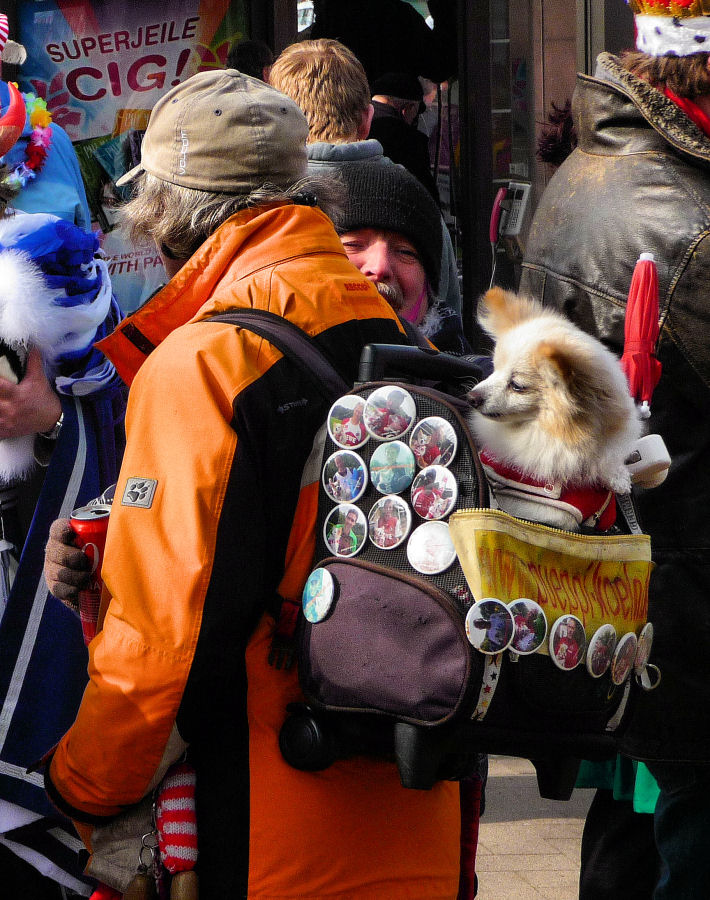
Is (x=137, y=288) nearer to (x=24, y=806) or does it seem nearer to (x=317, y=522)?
(x=24, y=806)

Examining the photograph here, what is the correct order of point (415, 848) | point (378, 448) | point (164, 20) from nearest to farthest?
point (378, 448) → point (415, 848) → point (164, 20)

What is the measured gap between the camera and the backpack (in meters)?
1.51

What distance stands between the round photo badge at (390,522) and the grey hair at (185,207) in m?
0.62

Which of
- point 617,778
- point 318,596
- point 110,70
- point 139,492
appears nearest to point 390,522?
point 318,596

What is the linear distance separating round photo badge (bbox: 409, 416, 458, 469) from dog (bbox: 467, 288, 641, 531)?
4.8 inches

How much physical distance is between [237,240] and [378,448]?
0.47 m

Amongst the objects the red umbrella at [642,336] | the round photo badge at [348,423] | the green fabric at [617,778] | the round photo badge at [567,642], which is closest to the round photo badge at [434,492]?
the round photo badge at [348,423]

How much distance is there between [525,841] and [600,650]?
2.67 metres

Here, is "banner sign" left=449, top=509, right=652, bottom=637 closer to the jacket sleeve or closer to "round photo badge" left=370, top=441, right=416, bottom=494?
"round photo badge" left=370, top=441, right=416, bottom=494

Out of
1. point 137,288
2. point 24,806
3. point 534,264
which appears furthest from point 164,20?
point 24,806

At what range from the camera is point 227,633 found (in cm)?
163

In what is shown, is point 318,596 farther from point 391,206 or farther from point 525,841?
point 525,841

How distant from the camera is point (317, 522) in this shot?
168 centimetres

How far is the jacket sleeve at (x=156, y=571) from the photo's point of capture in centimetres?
161
